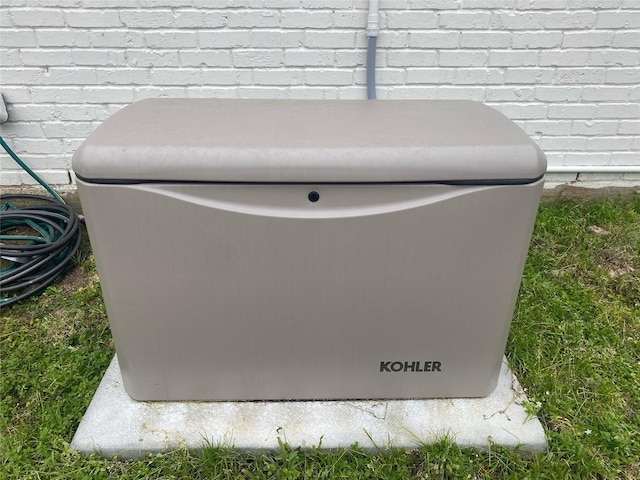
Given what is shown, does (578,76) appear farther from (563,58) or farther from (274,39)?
(274,39)

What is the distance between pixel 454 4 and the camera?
239cm

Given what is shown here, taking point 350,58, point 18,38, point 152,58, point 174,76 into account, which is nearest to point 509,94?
point 350,58

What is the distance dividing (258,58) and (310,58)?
26 centimetres

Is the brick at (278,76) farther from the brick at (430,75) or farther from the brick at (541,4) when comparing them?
the brick at (541,4)

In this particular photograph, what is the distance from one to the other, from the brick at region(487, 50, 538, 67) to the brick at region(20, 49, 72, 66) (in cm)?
210

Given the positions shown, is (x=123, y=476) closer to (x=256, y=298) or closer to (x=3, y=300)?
(x=256, y=298)

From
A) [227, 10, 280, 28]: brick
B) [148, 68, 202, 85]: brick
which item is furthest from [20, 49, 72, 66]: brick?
[227, 10, 280, 28]: brick

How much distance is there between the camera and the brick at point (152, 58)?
2.44 meters

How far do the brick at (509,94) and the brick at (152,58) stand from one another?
63.3 inches

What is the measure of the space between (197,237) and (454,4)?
6.05ft

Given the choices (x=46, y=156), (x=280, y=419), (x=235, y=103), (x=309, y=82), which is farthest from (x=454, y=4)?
(x=46, y=156)

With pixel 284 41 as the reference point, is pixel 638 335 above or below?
below

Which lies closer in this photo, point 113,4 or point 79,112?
point 113,4

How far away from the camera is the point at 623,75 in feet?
8.57
